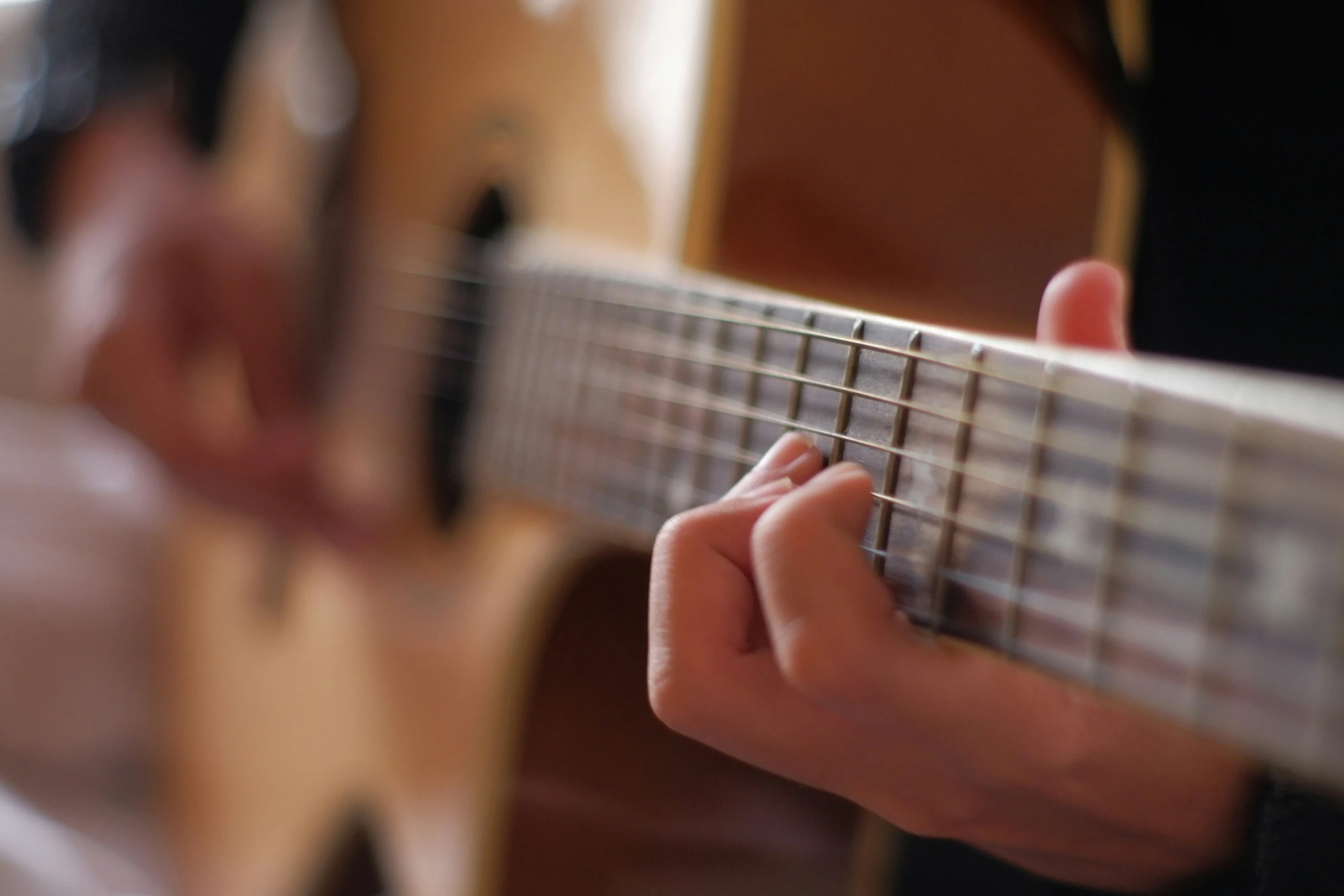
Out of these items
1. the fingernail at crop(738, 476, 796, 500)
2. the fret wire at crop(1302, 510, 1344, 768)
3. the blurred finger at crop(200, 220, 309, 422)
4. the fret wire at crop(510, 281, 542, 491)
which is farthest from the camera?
the blurred finger at crop(200, 220, 309, 422)

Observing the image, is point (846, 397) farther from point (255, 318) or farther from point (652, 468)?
point (255, 318)

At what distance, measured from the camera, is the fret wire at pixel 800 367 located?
33 centimetres

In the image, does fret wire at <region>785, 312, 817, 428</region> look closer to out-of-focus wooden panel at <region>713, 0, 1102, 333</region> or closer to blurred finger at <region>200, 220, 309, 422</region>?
out-of-focus wooden panel at <region>713, 0, 1102, 333</region>

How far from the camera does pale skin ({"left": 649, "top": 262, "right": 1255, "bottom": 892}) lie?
0.93 feet

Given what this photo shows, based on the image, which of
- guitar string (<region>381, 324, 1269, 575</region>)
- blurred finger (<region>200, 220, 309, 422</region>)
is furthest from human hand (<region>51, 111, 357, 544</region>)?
guitar string (<region>381, 324, 1269, 575</region>)

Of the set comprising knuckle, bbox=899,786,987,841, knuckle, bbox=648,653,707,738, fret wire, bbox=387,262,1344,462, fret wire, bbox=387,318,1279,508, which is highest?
fret wire, bbox=387,262,1344,462

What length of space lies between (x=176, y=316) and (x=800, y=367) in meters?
0.61

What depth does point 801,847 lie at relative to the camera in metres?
0.49

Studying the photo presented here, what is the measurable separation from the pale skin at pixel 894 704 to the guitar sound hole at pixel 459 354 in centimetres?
34

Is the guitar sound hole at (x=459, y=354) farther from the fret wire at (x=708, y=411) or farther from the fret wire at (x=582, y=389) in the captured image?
the fret wire at (x=708, y=411)

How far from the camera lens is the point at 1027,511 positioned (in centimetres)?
26

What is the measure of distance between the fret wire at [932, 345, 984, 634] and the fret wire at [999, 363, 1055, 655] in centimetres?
2

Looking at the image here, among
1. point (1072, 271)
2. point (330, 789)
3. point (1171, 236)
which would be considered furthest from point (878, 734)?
point (330, 789)

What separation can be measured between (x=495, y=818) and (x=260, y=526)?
0.34 m
